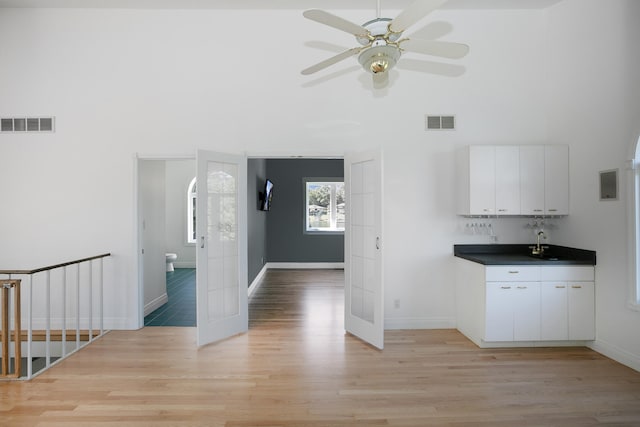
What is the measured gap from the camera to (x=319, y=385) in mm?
2904

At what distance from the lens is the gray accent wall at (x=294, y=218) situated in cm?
925

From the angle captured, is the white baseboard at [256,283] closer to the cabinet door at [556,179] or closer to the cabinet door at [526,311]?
the cabinet door at [526,311]

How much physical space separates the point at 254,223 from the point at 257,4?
12.9 ft

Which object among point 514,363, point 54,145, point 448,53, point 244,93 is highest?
point 244,93

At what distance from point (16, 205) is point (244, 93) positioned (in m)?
3.13

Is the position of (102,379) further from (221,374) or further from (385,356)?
(385,356)

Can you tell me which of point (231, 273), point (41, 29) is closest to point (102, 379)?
point (231, 273)

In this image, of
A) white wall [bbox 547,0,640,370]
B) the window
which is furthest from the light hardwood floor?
the window

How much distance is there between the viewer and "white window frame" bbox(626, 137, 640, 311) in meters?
3.21

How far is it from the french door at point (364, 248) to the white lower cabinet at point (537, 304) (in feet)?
3.77

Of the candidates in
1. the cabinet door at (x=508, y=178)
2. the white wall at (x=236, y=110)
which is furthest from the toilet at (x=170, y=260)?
the cabinet door at (x=508, y=178)

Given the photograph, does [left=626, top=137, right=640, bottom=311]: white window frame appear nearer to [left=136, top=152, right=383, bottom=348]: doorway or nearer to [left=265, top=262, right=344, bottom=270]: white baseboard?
[left=136, top=152, right=383, bottom=348]: doorway

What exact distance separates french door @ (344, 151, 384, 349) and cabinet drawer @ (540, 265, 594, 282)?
69.3 inches

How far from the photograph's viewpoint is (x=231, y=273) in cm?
420
